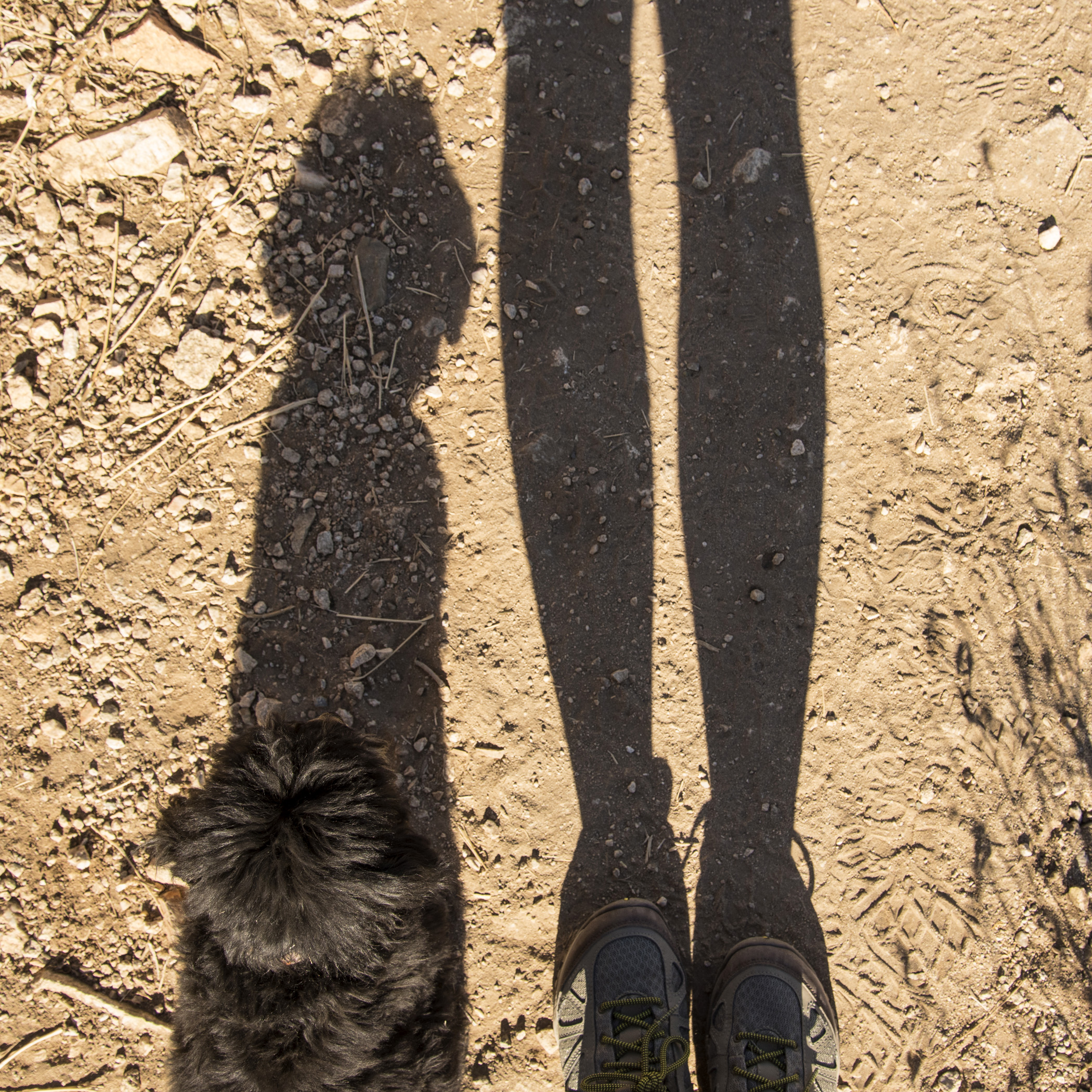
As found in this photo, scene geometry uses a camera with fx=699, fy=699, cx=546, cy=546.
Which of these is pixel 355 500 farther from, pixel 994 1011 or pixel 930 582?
pixel 994 1011

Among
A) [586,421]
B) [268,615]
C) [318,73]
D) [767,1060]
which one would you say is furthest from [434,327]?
[767,1060]

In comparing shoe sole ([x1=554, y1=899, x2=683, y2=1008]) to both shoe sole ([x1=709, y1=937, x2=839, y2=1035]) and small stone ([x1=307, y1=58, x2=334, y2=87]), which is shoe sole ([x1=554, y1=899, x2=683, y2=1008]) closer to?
shoe sole ([x1=709, y1=937, x2=839, y2=1035])

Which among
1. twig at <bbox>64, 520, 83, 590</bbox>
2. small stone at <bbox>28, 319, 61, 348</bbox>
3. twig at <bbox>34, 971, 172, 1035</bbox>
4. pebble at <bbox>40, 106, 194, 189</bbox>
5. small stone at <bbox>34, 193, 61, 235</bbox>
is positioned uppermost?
pebble at <bbox>40, 106, 194, 189</bbox>

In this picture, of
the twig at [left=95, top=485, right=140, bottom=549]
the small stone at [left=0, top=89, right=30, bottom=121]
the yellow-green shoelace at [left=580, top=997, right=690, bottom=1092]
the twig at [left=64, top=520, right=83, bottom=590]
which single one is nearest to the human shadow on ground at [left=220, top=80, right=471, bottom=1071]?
the twig at [left=95, top=485, right=140, bottom=549]

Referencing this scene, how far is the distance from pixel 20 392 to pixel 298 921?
7.41 ft

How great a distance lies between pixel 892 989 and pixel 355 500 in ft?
9.82

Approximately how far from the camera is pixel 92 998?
2.72 metres

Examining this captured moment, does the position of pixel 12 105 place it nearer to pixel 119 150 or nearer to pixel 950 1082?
pixel 119 150

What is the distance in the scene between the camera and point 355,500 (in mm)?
2814

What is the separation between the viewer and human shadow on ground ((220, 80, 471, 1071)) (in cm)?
278

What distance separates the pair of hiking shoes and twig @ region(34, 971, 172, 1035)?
63.7 inches

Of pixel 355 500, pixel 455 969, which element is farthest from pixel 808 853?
pixel 355 500

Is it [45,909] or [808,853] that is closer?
[45,909]

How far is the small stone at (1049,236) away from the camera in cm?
304
